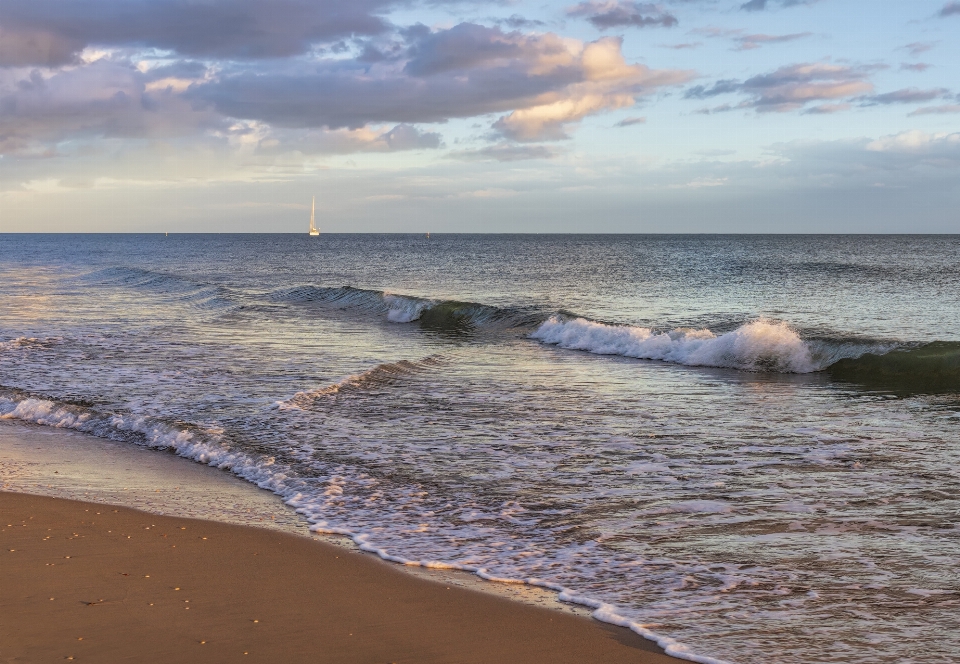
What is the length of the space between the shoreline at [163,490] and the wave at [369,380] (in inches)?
109

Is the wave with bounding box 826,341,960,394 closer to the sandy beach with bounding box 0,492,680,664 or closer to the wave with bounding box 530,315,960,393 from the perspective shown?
the wave with bounding box 530,315,960,393

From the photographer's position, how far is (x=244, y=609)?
16.8 feet

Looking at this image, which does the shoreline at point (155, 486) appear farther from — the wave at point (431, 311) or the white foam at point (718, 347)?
the wave at point (431, 311)

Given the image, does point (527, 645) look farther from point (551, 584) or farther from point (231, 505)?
point (231, 505)

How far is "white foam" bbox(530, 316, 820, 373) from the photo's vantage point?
17.4 m

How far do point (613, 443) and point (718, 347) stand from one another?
909 centimetres

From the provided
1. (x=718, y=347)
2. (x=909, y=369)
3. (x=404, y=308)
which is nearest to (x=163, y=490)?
(x=718, y=347)

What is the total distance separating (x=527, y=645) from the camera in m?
4.67

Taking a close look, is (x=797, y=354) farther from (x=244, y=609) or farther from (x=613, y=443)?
(x=244, y=609)

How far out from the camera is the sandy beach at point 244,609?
4.53 meters

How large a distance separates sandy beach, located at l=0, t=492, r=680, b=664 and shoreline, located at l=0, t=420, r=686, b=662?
121mm

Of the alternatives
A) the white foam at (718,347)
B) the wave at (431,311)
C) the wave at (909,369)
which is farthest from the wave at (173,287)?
the wave at (909,369)

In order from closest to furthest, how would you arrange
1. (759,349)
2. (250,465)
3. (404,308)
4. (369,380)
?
(250,465) < (369,380) < (759,349) < (404,308)

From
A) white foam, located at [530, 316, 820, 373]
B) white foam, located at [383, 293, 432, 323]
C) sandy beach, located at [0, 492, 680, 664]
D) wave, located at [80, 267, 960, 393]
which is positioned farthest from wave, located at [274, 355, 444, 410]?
white foam, located at [383, 293, 432, 323]
